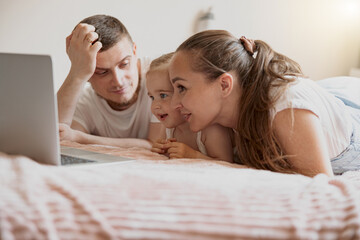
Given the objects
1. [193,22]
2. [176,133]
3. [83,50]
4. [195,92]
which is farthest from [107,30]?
[193,22]

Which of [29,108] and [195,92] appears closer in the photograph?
[29,108]

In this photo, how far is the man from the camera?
1.58m

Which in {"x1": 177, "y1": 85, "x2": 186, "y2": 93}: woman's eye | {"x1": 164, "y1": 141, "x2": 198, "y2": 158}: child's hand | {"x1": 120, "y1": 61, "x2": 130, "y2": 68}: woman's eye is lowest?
{"x1": 164, "y1": 141, "x2": 198, "y2": 158}: child's hand

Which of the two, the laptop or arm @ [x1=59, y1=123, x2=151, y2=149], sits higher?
the laptop

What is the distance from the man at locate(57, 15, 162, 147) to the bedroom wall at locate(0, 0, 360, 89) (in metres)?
0.61

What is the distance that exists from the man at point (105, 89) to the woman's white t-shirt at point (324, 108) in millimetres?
692

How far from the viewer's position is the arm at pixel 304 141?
1.05 metres

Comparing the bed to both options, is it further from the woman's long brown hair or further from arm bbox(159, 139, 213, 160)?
arm bbox(159, 139, 213, 160)

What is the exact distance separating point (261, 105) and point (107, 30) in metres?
0.81

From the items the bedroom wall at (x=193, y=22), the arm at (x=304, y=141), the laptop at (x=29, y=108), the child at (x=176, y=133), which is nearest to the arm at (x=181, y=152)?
the child at (x=176, y=133)

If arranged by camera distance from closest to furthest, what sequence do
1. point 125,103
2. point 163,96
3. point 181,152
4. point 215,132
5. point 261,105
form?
point 261,105, point 181,152, point 215,132, point 163,96, point 125,103

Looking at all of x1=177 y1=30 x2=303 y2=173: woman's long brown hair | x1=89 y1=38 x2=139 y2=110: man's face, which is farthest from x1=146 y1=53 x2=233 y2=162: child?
x1=89 y1=38 x2=139 y2=110: man's face

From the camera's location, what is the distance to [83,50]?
5.13 ft

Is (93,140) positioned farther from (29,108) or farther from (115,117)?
(29,108)
